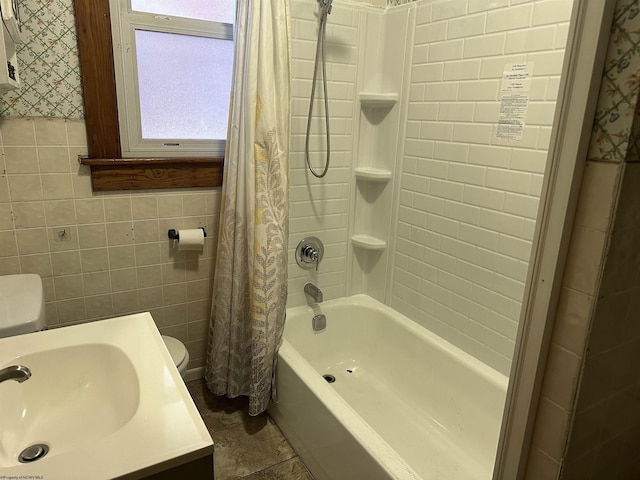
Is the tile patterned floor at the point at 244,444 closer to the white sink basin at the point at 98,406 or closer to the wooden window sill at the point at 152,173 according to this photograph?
the white sink basin at the point at 98,406

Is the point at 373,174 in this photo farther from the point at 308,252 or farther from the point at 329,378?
the point at 329,378

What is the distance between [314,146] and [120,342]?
138 centimetres

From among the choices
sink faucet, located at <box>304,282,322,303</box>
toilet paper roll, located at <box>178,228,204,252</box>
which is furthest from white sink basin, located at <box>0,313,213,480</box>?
sink faucet, located at <box>304,282,322,303</box>

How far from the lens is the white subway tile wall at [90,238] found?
1712 millimetres

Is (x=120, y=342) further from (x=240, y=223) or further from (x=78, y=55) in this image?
(x=78, y=55)

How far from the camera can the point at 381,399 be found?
2.17 meters

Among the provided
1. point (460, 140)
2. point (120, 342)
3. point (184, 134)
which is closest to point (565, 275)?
point (120, 342)

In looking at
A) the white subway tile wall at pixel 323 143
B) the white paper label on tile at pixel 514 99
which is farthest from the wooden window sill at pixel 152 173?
the white paper label on tile at pixel 514 99

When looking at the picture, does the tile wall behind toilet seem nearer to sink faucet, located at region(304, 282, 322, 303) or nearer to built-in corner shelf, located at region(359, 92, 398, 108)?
sink faucet, located at region(304, 282, 322, 303)

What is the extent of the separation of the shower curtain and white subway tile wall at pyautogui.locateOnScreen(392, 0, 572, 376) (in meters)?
0.68

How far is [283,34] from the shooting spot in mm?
1751

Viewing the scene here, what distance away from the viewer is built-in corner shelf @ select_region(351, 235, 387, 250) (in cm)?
236

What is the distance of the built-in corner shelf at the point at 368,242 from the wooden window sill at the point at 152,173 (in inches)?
31.8

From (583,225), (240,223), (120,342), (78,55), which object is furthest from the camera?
(240,223)
